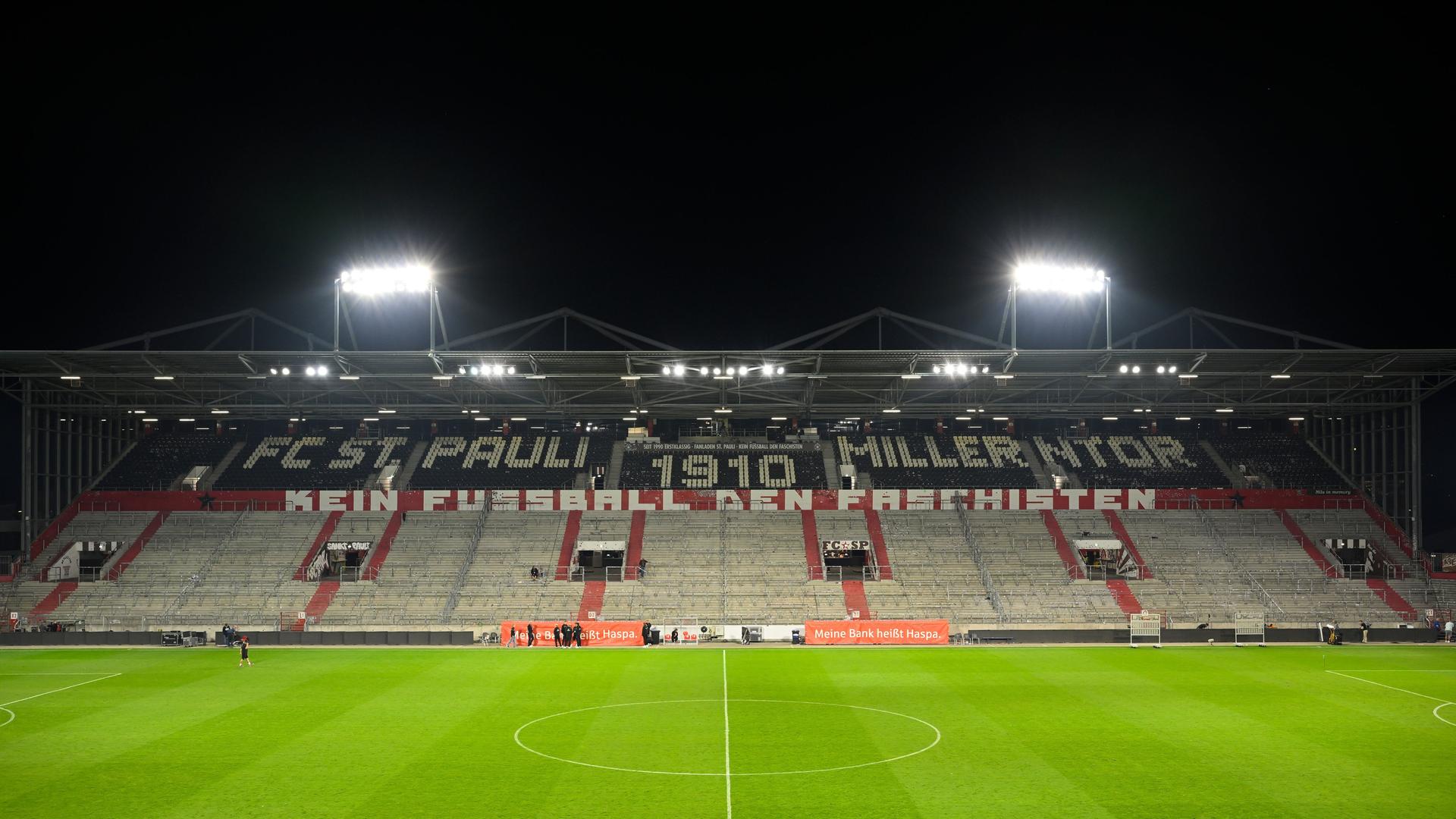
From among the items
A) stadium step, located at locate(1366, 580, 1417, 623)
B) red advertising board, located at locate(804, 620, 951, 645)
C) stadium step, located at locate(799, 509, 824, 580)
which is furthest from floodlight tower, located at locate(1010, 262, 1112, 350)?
stadium step, located at locate(1366, 580, 1417, 623)

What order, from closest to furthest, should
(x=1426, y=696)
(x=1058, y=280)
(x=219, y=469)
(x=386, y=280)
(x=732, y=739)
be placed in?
(x=732, y=739), (x=1426, y=696), (x=386, y=280), (x=1058, y=280), (x=219, y=469)

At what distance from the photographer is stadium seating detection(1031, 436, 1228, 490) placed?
197 feet

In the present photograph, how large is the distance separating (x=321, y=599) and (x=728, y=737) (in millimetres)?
33010

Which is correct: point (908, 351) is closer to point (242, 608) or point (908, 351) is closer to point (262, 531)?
point (242, 608)

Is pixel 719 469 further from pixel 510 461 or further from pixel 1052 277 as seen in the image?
pixel 1052 277

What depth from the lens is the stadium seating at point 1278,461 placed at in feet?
196

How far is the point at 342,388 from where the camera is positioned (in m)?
53.6

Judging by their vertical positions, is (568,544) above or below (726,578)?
above

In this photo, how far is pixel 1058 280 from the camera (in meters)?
39.3

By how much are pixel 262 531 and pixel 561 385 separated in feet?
59.3

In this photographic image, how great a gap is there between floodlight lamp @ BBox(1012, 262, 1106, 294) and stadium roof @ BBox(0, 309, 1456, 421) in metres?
2.69

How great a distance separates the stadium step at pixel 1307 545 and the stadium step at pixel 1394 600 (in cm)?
168

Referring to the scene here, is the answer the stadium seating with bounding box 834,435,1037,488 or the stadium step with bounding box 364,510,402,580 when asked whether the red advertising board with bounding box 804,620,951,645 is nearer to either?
the stadium seating with bounding box 834,435,1037,488

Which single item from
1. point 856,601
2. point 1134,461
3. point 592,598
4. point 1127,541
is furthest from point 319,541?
point 1134,461
